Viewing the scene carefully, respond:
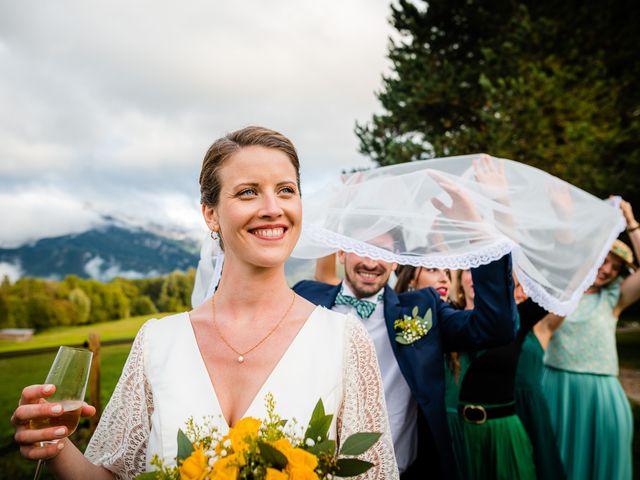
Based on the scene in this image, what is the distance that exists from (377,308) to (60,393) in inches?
90.6

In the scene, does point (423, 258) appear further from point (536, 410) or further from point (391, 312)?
Answer: point (536, 410)

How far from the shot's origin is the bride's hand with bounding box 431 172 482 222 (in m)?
2.95

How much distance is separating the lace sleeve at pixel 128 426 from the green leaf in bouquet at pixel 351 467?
37.1 inches

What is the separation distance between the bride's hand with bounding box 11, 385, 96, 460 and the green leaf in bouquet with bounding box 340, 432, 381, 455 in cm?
96

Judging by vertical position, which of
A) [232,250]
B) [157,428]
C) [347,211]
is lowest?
[157,428]

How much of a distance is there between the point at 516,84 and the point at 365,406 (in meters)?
14.2

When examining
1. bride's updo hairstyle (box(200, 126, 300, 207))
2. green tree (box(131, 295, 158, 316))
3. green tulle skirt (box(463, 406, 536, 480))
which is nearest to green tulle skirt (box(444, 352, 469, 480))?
green tulle skirt (box(463, 406, 536, 480))

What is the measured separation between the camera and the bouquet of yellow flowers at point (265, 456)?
1299mm

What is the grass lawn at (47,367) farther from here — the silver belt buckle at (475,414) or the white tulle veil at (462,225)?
the white tulle veil at (462,225)

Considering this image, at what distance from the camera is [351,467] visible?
142 centimetres

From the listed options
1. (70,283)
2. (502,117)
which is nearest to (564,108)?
(502,117)

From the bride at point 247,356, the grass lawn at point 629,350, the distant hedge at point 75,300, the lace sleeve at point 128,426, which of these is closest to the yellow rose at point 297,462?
the bride at point 247,356

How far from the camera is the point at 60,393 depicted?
1615 millimetres

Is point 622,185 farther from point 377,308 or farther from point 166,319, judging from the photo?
point 166,319
